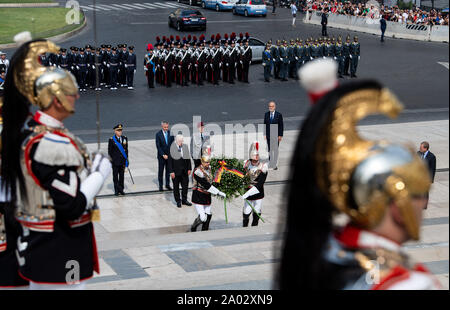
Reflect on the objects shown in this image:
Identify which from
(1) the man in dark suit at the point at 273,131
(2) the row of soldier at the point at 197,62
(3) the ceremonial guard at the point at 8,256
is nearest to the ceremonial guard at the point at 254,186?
(1) the man in dark suit at the point at 273,131

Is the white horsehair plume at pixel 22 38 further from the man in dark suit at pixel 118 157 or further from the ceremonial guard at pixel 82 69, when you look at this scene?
the ceremonial guard at pixel 82 69

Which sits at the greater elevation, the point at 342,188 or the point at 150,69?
the point at 342,188

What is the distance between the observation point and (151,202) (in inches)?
589

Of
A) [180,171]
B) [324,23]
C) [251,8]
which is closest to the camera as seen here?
[180,171]

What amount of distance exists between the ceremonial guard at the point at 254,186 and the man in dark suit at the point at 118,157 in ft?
9.47

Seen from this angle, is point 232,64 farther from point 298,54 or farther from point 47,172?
point 47,172

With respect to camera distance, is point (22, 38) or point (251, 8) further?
point (251, 8)

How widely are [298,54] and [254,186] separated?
56.4ft

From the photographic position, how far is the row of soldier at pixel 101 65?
25812 millimetres

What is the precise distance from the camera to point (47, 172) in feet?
15.0

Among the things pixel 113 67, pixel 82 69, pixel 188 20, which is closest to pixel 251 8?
pixel 188 20

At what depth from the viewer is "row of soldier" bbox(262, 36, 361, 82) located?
28750 mm

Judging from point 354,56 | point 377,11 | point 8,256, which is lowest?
point 354,56
